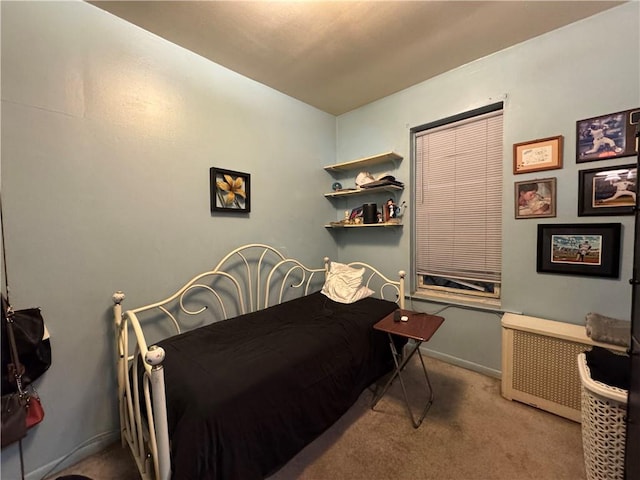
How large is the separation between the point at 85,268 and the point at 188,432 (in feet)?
3.75

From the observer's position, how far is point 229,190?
2.12 m

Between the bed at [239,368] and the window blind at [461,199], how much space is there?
0.61 meters

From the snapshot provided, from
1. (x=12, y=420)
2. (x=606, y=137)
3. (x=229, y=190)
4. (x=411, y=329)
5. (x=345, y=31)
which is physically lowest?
(x=12, y=420)

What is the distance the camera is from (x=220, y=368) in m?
1.23

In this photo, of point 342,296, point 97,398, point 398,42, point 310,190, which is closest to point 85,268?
point 97,398

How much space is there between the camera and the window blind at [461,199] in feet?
7.20

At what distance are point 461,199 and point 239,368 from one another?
7.37ft

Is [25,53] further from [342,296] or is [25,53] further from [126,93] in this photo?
[342,296]

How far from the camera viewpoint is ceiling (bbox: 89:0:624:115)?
156 centimetres

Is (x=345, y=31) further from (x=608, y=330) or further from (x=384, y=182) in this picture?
(x=608, y=330)

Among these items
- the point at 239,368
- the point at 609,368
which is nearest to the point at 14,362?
the point at 239,368

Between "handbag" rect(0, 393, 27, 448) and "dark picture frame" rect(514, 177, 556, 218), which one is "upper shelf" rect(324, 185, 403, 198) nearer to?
"dark picture frame" rect(514, 177, 556, 218)

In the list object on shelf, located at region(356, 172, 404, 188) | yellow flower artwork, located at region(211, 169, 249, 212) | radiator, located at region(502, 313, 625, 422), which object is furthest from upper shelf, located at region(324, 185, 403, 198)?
radiator, located at region(502, 313, 625, 422)

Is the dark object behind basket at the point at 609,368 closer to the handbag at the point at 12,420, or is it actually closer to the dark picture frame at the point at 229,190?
the dark picture frame at the point at 229,190
